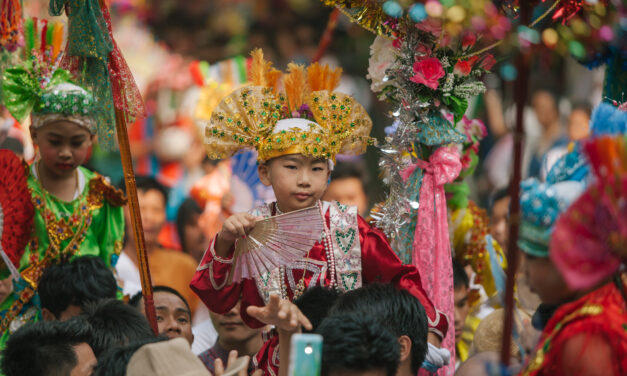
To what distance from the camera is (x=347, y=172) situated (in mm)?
6496

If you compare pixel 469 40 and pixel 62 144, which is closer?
pixel 469 40

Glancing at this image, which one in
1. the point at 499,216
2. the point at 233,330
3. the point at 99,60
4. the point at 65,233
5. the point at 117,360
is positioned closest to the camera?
the point at 117,360

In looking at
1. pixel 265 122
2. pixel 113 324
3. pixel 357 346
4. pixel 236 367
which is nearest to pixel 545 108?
pixel 265 122

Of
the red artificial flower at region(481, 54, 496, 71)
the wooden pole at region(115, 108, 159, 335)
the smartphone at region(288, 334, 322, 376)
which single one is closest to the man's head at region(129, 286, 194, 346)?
the wooden pole at region(115, 108, 159, 335)

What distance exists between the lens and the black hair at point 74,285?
4461mm

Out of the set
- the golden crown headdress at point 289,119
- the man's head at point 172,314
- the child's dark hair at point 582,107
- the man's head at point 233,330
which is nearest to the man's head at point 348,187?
the man's head at point 233,330

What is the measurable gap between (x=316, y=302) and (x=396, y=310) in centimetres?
41

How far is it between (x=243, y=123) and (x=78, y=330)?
1.25 m

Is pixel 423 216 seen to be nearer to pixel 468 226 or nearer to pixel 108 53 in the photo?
pixel 468 226

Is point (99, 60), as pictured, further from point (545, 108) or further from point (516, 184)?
point (545, 108)

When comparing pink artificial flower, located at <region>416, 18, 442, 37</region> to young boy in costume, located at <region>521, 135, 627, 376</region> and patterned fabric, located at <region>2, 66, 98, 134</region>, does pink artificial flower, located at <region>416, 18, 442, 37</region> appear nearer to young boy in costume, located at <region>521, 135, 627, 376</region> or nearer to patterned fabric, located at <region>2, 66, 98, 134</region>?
young boy in costume, located at <region>521, 135, 627, 376</region>

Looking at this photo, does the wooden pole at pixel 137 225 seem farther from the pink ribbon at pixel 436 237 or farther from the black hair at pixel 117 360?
the pink ribbon at pixel 436 237

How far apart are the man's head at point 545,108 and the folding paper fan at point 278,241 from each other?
558 cm

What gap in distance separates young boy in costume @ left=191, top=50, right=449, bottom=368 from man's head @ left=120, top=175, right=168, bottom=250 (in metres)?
2.72
